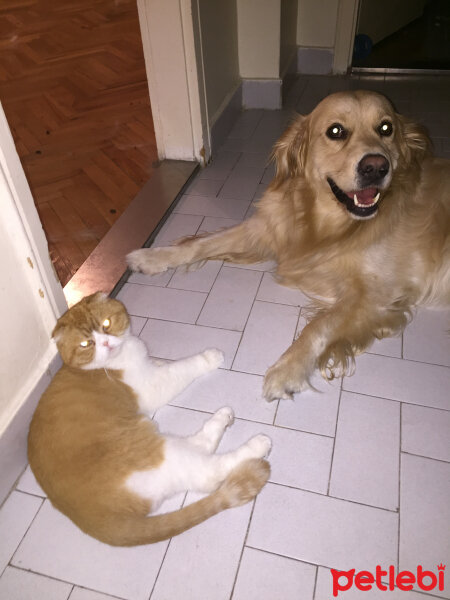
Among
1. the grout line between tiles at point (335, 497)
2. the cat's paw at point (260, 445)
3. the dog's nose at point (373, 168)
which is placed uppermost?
the dog's nose at point (373, 168)

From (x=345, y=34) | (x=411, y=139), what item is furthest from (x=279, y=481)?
(x=345, y=34)

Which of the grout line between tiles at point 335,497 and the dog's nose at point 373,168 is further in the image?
the dog's nose at point 373,168

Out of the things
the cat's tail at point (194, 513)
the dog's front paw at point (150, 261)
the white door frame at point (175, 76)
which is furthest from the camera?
the white door frame at point (175, 76)

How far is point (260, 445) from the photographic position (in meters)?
1.76

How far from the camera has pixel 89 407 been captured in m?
1.62

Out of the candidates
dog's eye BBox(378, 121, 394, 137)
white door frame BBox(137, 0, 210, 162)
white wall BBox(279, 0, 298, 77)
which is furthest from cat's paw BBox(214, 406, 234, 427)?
white wall BBox(279, 0, 298, 77)

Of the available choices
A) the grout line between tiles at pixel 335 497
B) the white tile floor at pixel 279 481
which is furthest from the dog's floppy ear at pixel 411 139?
the grout line between tiles at pixel 335 497

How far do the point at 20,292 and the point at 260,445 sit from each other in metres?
1.04

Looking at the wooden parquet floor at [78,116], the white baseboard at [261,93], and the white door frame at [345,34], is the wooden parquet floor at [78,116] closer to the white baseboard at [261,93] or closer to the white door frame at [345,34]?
the white baseboard at [261,93]

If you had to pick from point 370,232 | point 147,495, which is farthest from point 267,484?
point 370,232

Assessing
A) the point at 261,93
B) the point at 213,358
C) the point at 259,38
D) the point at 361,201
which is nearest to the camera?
the point at 213,358

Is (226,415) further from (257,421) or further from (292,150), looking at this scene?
(292,150)

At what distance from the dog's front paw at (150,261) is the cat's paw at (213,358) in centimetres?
75

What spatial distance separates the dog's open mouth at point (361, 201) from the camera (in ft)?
7.15
